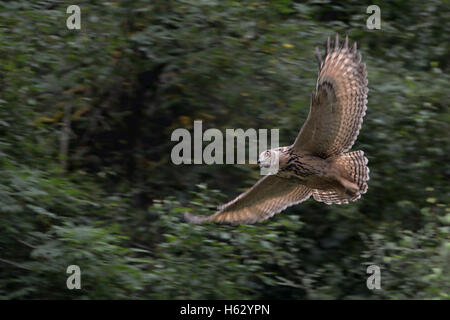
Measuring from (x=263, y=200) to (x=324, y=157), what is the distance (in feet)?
2.19

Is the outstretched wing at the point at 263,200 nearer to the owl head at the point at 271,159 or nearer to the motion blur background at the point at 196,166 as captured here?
the motion blur background at the point at 196,166

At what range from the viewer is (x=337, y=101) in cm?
580

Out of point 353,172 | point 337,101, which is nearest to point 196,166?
point 353,172

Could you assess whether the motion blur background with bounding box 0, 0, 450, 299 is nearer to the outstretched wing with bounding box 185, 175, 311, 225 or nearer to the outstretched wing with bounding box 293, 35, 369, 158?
the outstretched wing with bounding box 185, 175, 311, 225

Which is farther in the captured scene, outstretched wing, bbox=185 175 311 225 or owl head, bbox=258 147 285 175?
outstretched wing, bbox=185 175 311 225

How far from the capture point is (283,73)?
21.7ft

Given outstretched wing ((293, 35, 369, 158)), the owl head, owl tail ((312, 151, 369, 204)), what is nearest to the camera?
outstretched wing ((293, 35, 369, 158))

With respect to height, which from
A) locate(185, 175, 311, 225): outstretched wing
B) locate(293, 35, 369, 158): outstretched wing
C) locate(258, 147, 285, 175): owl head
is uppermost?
locate(293, 35, 369, 158): outstretched wing

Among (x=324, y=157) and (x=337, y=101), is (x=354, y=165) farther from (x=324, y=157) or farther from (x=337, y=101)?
(x=337, y=101)

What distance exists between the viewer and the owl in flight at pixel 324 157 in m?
5.76

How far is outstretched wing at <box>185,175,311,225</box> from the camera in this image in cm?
632

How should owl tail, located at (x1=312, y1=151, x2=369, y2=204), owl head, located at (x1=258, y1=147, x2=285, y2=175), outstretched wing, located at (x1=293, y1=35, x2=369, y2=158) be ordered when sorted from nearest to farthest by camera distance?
1. outstretched wing, located at (x1=293, y1=35, x2=369, y2=158)
2. owl head, located at (x1=258, y1=147, x2=285, y2=175)
3. owl tail, located at (x1=312, y1=151, x2=369, y2=204)

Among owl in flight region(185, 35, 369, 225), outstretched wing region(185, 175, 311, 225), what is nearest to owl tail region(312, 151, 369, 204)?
owl in flight region(185, 35, 369, 225)
